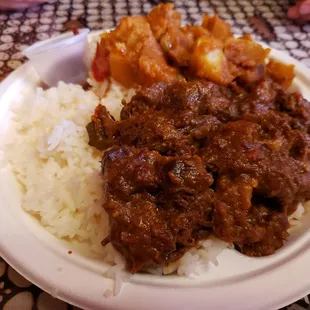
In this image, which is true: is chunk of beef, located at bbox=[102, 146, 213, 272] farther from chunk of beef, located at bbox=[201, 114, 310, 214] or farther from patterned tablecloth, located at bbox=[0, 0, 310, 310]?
patterned tablecloth, located at bbox=[0, 0, 310, 310]

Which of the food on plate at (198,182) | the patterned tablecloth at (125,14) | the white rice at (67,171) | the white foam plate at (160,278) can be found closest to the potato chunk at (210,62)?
the food on plate at (198,182)

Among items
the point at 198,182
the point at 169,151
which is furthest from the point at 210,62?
the point at 198,182

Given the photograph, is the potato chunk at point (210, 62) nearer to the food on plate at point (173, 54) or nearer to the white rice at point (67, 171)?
the food on plate at point (173, 54)

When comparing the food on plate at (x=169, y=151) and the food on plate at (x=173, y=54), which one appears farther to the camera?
the food on plate at (x=173, y=54)

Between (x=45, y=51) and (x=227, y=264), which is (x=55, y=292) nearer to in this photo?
(x=227, y=264)

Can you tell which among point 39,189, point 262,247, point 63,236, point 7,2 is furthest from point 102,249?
point 7,2

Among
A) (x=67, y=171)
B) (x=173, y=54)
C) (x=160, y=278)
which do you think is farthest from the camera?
(x=173, y=54)

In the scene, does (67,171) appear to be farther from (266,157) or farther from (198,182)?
(266,157)
